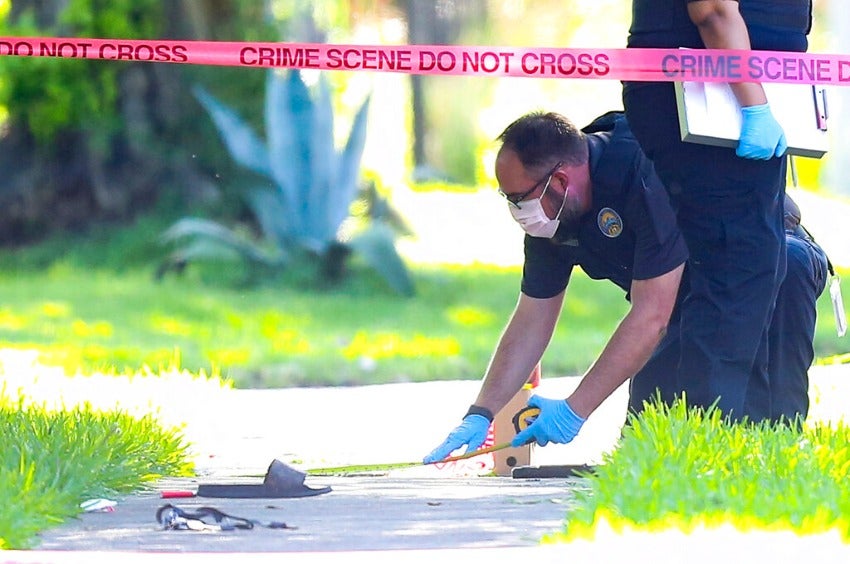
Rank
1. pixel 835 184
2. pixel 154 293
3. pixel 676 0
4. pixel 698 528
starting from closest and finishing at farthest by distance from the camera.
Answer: pixel 698 528 < pixel 676 0 < pixel 154 293 < pixel 835 184

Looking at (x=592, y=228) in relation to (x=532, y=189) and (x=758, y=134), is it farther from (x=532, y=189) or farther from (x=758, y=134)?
(x=758, y=134)

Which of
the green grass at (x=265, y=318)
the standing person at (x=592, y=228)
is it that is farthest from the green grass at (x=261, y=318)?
the standing person at (x=592, y=228)

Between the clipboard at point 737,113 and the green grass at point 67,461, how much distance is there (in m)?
1.72

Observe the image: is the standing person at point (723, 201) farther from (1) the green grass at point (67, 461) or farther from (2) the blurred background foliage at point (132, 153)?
(2) the blurred background foliage at point (132, 153)

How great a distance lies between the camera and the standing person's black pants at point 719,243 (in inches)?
171

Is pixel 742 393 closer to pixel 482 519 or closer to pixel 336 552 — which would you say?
pixel 482 519

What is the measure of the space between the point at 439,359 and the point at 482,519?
5.63m

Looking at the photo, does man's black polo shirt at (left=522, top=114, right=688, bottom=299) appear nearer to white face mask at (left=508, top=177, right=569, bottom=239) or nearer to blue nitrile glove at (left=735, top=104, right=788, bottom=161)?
white face mask at (left=508, top=177, right=569, bottom=239)

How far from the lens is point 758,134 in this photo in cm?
420

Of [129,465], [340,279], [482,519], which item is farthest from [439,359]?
[482,519]

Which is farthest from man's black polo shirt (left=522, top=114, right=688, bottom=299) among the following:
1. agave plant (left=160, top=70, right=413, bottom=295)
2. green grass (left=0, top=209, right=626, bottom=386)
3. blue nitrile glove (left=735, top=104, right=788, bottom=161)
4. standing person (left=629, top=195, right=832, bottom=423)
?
agave plant (left=160, top=70, right=413, bottom=295)

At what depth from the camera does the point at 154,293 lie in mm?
12195

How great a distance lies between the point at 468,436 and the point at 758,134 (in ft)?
4.19

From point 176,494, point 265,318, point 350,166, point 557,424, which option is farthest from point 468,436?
point 350,166
